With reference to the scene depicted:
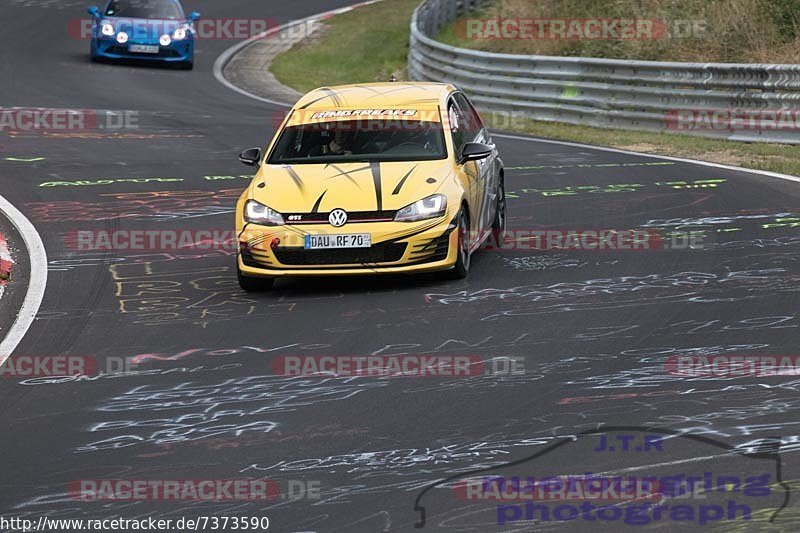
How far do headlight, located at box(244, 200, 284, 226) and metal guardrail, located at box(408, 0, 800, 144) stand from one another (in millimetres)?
11292

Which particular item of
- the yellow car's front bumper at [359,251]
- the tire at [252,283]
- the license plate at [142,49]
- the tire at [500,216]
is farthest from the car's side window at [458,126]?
the license plate at [142,49]

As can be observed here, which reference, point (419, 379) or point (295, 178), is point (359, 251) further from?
point (419, 379)

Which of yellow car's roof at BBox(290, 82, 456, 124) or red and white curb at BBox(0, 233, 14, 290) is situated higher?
yellow car's roof at BBox(290, 82, 456, 124)

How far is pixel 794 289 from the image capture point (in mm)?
11133

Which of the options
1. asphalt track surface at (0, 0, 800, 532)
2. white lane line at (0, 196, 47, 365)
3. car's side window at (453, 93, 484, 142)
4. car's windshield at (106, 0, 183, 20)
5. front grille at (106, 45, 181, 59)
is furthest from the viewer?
car's windshield at (106, 0, 183, 20)

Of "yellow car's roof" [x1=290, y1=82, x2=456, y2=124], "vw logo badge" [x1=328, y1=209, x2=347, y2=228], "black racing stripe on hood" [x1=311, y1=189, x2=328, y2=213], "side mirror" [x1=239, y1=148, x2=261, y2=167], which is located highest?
"yellow car's roof" [x1=290, y1=82, x2=456, y2=124]

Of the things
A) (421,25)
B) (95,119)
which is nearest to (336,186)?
(95,119)

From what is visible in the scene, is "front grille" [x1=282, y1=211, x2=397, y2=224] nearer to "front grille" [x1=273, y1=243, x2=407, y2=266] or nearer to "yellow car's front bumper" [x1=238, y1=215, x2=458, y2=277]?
"yellow car's front bumper" [x1=238, y1=215, x2=458, y2=277]

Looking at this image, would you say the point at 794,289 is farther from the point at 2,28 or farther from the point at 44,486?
A: the point at 2,28

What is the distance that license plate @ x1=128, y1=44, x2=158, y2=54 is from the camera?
31547mm

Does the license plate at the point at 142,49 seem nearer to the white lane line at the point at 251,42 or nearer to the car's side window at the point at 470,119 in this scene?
the white lane line at the point at 251,42

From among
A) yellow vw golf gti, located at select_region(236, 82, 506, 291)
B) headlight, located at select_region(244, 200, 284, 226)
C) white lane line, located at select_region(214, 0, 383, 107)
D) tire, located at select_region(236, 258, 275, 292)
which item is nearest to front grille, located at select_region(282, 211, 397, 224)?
yellow vw golf gti, located at select_region(236, 82, 506, 291)

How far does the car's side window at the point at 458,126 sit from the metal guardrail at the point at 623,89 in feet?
29.6

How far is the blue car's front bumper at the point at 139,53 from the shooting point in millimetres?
31547
